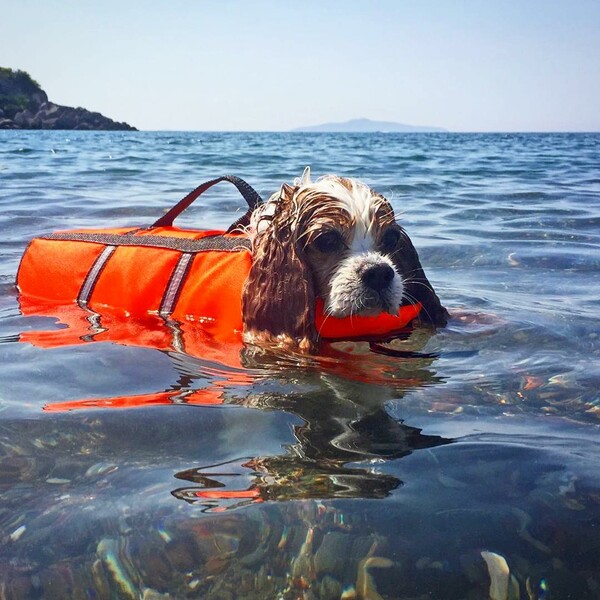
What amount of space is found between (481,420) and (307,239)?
6.03 feet

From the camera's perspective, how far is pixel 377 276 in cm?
471

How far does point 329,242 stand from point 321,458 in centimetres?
211

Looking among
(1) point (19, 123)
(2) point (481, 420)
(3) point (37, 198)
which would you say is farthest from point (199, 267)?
(1) point (19, 123)

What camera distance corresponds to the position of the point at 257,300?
5086 millimetres

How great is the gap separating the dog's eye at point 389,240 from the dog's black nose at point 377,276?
434 mm

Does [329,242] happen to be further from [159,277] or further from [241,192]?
[159,277]

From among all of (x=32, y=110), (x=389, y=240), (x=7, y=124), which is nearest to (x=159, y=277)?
(x=389, y=240)

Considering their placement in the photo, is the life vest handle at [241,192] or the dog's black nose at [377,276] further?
the life vest handle at [241,192]

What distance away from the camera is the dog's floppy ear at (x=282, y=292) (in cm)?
489

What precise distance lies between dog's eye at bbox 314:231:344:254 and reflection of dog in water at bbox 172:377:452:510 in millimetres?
1307

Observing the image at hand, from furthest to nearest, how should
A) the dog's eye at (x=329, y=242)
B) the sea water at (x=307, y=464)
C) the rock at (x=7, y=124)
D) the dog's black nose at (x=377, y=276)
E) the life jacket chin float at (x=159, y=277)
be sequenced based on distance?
the rock at (x=7, y=124), the life jacket chin float at (x=159, y=277), the dog's eye at (x=329, y=242), the dog's black nose at (x=377, y=276), the sea water at (x=307, y=464)

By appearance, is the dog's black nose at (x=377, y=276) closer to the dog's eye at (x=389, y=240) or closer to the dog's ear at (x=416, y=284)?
the dog's eye at (x=389, y=240)

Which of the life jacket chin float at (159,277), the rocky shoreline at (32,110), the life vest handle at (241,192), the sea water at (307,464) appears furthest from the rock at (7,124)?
the sea water at (307,464)

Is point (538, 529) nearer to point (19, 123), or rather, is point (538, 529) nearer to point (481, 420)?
point (481, 420)
